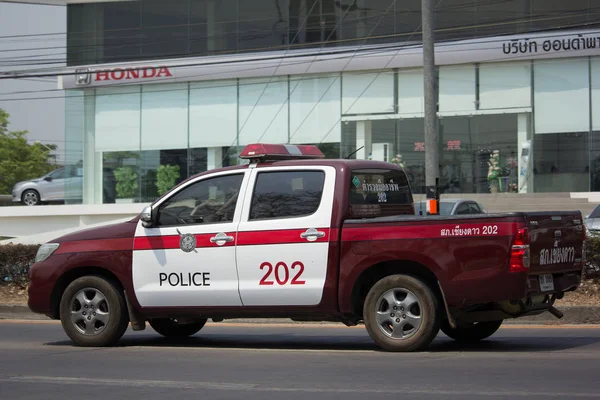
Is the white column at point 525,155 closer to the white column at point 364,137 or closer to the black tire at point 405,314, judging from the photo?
the white column at point 364,137

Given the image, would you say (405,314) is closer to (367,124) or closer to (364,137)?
(364,137)

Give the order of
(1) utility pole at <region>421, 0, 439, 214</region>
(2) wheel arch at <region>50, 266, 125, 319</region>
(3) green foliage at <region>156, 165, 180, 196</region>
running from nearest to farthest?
(2) wheel arch at <region>50, 266, 125, 319</region> < (1) utility pole at <region>421, 0, 439, 214</region> < (3) green foliage at <region>156, 165, 180, 196</region>

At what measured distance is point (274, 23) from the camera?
37.0 meters

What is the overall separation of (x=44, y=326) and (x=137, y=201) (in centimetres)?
2529

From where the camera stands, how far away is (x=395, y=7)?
3547cm

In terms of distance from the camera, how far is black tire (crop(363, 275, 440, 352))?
31.3ft

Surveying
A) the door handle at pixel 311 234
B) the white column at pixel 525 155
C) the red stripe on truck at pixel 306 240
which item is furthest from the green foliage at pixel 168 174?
the door handle at pixel 311 234

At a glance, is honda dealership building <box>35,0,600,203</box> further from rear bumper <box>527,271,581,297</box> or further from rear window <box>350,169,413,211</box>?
rear bumper <box>527,271,581,297</box>

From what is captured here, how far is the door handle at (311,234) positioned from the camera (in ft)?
32.8

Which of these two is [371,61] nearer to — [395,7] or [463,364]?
[395,7]

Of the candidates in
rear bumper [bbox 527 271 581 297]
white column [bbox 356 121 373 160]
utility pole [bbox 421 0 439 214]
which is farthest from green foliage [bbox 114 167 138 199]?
rear bumper [bbox 527 271 581 297]

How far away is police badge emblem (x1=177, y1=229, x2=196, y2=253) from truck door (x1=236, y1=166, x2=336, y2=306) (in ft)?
1.81

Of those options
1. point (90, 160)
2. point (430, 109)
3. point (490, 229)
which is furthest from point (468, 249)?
point (90, 160)

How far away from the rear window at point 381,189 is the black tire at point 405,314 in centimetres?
99
